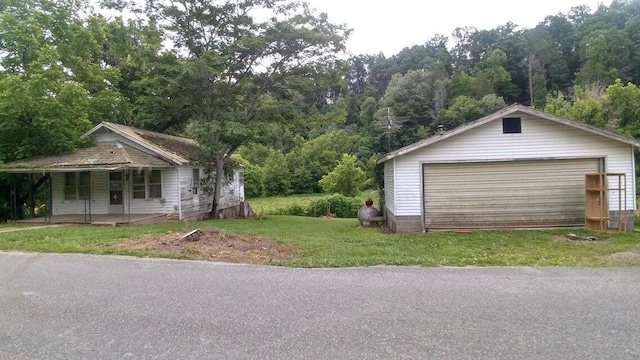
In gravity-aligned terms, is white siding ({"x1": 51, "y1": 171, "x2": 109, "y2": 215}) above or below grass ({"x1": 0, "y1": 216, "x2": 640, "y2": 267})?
above

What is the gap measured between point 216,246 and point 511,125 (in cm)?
923

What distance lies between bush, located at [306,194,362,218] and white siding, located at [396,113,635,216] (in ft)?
47.4

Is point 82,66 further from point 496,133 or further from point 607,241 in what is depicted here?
point 607,241

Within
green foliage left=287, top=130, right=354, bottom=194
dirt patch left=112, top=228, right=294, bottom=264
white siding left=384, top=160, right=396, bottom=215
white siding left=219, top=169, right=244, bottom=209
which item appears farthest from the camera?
green foliage left=287, top=130, right=354, bottom=194

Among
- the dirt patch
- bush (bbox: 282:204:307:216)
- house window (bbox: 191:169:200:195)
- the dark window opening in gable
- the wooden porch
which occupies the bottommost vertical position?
bush (bbox: 282:204:307:216)

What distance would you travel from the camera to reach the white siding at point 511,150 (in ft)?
38.1

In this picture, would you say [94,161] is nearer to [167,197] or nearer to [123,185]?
[123,185]

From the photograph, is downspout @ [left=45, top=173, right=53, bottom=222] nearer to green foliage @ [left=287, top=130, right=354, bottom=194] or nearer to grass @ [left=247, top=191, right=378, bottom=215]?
grass @ [left=247, top=191, right=378, bottom=215]

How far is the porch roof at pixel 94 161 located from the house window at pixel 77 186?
3.66 feet

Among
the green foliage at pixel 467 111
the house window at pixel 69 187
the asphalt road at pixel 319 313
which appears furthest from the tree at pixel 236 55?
the green foliage at pixel 467 111

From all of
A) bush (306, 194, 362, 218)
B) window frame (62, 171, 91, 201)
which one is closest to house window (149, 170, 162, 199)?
window frame (62, 171, 91, 201)

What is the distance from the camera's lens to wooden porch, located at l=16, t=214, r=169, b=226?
14.0m

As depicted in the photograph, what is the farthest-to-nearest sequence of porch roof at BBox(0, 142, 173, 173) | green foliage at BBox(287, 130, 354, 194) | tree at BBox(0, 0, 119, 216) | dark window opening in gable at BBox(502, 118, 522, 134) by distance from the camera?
green foliage at BBox(287, 130, 354, 194)
tree at BBox(0, 0, 119, 216)
porch roof at BBox(0, 142, 173, 173)
dark window opening in gable at BBox(502, 118, 522, 134)

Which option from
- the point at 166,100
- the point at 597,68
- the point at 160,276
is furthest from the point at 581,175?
the point at 597,68
